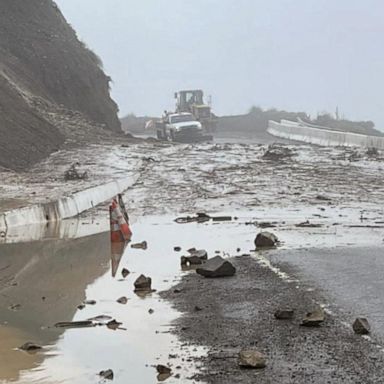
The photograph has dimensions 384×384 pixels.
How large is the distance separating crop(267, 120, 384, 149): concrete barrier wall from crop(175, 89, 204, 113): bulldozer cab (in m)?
6.51

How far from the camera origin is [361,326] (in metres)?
7.40

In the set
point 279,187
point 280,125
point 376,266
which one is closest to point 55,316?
point 376,266

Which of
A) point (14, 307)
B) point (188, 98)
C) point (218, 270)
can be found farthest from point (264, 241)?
point (188, 98)

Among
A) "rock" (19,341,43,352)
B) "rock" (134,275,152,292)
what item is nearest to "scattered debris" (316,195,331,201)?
"rock" (134,275,152,292)

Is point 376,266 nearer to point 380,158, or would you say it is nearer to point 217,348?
point 217,348

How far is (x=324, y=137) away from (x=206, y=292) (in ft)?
132

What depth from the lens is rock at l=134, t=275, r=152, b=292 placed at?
10117 mm

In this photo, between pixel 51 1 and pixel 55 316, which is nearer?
pixel 55 316

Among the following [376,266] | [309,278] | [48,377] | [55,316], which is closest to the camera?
[48,377]

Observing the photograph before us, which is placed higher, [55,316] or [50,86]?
[50,86]

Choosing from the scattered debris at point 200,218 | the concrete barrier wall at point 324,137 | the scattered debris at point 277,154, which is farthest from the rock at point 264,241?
the concrete barrier wall at point 324,137

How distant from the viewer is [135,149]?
36969 mm

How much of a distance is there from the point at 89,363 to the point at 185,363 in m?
0.83

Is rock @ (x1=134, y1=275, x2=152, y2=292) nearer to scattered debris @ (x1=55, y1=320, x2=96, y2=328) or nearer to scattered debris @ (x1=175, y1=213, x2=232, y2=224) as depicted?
scattered debris @ (x1=55, y1=320, x2=96, y2=328)
